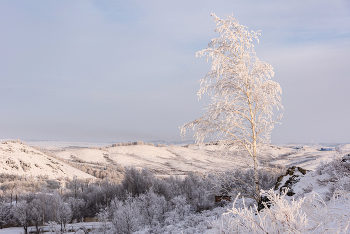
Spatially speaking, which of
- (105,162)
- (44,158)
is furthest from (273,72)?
(105,162)

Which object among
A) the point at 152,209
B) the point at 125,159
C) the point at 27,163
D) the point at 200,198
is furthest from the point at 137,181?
the point at 125,159

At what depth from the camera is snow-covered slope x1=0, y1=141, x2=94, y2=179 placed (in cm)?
5527

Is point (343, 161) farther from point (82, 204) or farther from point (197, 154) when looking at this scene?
point (197, 154)

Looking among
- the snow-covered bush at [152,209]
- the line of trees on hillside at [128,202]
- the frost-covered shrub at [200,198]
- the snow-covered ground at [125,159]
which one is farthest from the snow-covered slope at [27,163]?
the snow-covered bush at [152,209]

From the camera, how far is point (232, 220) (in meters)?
2.35

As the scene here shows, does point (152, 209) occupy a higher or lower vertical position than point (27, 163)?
lower

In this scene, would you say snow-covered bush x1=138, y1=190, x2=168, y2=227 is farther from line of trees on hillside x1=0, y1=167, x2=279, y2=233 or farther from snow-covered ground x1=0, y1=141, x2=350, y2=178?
snow-covered ground x1=0, y1=141, x2=350, y2=178

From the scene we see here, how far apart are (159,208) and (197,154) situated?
70318mm

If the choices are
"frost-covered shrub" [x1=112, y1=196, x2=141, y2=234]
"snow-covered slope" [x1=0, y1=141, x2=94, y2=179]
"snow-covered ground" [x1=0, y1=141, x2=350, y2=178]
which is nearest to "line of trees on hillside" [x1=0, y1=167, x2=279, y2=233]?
"frost-covered shrub" [x1=112, y1=196, x2=141, y2=234]

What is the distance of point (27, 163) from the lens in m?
58.4

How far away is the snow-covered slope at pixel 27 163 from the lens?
5527cm

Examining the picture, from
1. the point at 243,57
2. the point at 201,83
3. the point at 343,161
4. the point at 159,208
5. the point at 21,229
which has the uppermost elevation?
the point at 243,57

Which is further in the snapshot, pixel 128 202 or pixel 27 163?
pixel 27 163

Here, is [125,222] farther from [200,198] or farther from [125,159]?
[125,159]
